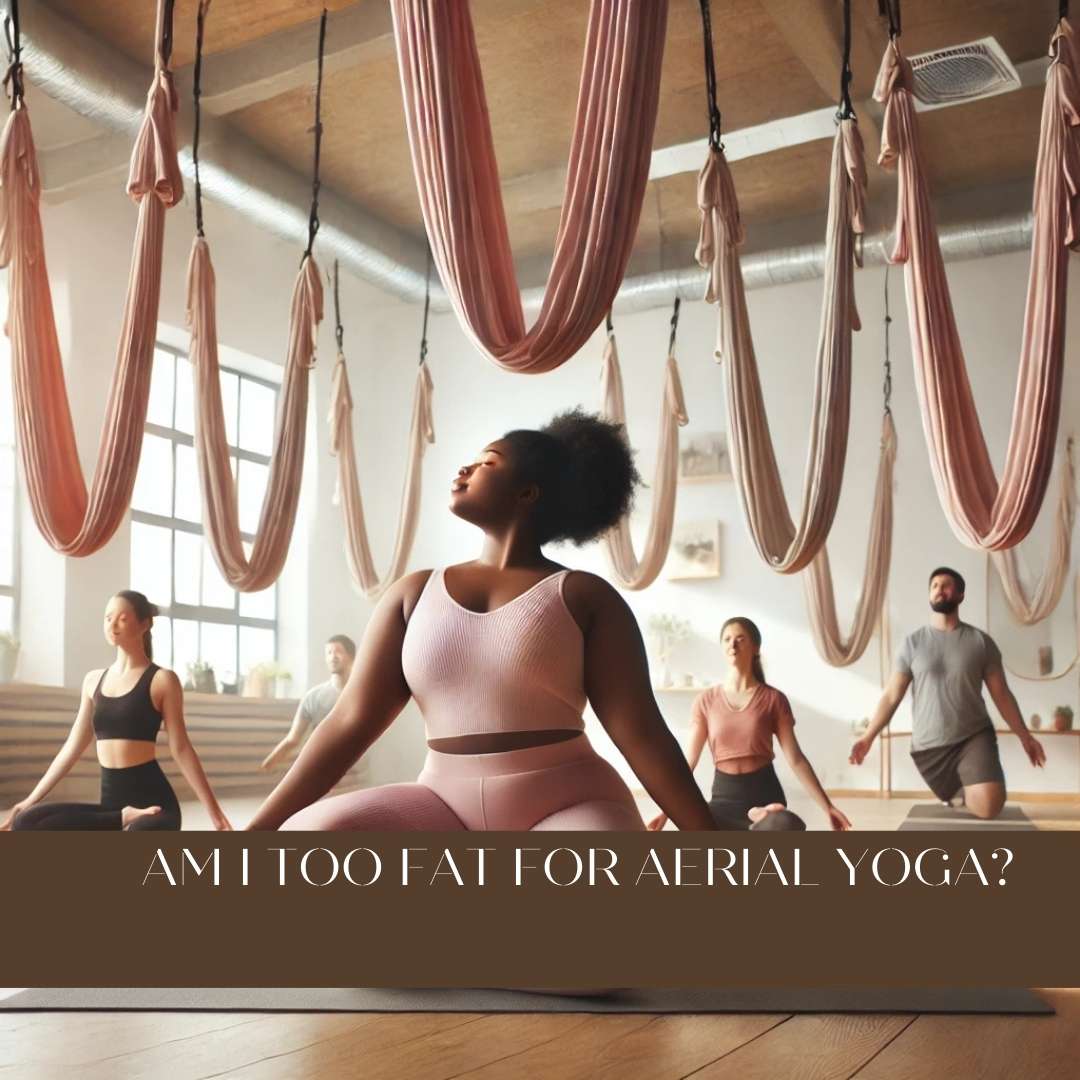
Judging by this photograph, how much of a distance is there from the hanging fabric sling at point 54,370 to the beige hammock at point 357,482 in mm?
2547

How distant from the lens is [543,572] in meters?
2.31

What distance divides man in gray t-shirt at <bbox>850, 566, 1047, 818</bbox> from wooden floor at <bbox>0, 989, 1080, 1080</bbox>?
376 centimetres

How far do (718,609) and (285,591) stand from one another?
10.7 feet

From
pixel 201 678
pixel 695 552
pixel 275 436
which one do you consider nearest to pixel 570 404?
pixel 695 552

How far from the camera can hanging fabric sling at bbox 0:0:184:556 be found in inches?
134

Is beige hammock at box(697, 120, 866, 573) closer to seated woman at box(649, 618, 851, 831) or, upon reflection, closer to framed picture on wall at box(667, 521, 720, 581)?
seated woman at box(649, 618, 851, 831)

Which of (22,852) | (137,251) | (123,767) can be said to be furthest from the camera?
(123,767)

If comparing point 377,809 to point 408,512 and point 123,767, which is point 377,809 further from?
point 408,512

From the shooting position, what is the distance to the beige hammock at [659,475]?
6.10 metres

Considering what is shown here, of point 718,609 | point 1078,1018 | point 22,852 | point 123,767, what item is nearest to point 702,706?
point 123,767

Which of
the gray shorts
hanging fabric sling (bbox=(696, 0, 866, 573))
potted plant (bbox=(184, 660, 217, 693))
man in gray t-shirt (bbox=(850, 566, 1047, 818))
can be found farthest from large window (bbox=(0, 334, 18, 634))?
the gray shorts

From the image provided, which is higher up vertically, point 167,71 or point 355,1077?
point 167,71

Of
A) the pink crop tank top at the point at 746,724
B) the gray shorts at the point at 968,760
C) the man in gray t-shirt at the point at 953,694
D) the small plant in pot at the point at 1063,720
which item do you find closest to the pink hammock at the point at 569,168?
the pink crop tank top at the point at 746,724

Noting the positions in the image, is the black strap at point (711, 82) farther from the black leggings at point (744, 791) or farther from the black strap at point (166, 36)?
the black leggings at point (744, 791)
